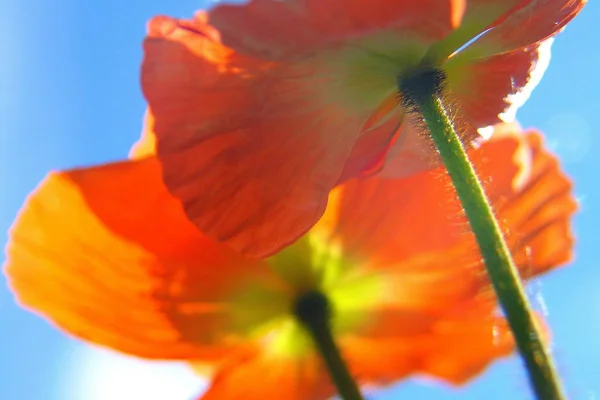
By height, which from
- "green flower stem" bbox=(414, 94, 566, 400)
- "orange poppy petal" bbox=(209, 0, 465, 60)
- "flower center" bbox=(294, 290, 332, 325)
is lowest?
"green flower stem" bbox=(414, 94, 566, 400)

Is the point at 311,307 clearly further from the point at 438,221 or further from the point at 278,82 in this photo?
the point at 278,82

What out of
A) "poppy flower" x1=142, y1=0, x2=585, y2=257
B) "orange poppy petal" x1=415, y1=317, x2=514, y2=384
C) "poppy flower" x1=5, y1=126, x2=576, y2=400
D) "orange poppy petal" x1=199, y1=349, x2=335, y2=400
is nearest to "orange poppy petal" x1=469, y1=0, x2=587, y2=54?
"poppy flower" x1=142, y1=0, x2=585, y2=257

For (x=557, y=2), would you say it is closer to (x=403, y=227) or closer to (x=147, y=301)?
(x=403, y=227)

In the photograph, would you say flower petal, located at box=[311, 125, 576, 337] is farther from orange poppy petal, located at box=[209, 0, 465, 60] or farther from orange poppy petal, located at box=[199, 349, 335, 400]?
orange poppy petal, located at box=[209, 0, 465, 60]

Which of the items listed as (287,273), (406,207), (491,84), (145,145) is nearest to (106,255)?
(145,145)

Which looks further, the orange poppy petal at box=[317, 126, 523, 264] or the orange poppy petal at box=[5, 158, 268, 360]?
the orange poppy petal at box=[317, 126, 523, 264]

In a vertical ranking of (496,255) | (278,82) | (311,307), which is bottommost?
(496,255)
